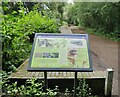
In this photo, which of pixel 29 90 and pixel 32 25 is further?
pixel 32 25

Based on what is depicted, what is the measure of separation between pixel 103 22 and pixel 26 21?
11780 mm

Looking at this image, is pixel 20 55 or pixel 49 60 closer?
pixel 49 60

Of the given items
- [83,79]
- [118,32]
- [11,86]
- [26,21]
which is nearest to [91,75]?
[83,79]

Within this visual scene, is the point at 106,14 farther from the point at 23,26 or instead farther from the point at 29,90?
the point at 29,90

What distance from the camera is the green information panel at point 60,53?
2.68 m

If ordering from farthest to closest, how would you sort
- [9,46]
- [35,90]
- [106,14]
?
[106,14] < [9,46] < [35,90]

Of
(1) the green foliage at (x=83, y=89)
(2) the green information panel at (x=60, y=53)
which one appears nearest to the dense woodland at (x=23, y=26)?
(2) the green information panel at (x=60, y=53)

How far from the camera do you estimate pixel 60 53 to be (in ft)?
9.16

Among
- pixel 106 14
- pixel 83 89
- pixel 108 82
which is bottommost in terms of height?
pixel 83 89

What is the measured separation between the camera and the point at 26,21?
242 inches

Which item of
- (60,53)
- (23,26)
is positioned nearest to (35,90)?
(60,53)

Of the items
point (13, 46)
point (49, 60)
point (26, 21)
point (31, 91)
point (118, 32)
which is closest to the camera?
point (49, 60)

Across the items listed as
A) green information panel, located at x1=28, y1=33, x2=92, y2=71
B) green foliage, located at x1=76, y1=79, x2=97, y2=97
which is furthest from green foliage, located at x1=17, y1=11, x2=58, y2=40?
green information panel, located at x1=28, y1=33, x2=92, y2=71

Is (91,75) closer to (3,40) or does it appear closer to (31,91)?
(31,91)
